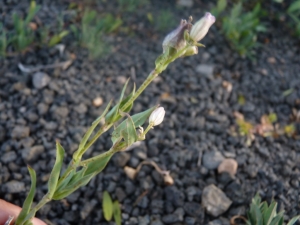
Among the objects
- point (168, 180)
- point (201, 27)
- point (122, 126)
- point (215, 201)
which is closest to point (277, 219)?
point (215, 201)

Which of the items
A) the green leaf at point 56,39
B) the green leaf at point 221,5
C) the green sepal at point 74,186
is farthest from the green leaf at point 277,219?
the green leaf at point 221,5

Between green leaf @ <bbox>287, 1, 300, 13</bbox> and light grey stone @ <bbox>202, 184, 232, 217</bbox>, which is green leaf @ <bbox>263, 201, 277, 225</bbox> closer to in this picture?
light grey stone @ <bbox>202, 184, 232, 217</bbox>

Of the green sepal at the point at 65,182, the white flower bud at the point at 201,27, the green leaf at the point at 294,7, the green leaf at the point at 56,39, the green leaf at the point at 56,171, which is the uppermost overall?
the white flower bud at the point at 201,27

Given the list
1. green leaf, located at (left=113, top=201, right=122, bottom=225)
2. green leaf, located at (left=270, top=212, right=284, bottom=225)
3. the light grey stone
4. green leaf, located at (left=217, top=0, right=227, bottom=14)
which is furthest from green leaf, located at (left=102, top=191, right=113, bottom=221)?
green leaf, located at (left=217, top=0, right=227, bottom=14)

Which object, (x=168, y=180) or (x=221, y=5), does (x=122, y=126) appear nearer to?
(x=168, y=180)

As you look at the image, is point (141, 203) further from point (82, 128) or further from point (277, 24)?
point (277, 24)

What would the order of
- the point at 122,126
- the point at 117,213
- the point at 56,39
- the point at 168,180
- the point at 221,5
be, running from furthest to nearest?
the point at 221,5, the point at 56,39, the point at 168,180, the point at 117,213, the point at 122,126

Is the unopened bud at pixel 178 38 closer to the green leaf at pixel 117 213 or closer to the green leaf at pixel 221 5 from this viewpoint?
the green leaf at pixel 117 213
